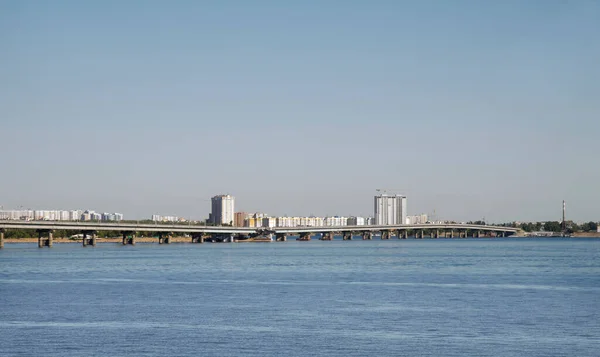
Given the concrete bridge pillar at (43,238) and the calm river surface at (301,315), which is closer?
the calm river surface at (301,315)

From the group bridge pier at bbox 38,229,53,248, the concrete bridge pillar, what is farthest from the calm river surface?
the concrete bridge pillar

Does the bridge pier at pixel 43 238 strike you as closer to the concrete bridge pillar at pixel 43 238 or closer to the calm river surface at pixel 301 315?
the concrete bridge pillar at pixel 43 238

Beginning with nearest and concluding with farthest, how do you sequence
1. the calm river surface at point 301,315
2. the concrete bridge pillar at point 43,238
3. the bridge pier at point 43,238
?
the calm river surface at point 301,315
the bridge pier at point 43,238
the concrete bridge pillar at point 43,238

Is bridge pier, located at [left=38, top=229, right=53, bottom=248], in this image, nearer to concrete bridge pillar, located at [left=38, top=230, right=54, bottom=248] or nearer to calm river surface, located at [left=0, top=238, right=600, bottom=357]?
concrete bridge pillar, located at [left=38, top=230, right=54, bottom=248]

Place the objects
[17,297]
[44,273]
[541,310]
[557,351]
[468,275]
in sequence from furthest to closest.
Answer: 1. [44,273]
2. [468,275]
3. [17,297]
4. [541,310]
5. [557,351]

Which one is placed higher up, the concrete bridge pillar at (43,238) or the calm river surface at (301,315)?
the concrete bridge pillar at (43,238)

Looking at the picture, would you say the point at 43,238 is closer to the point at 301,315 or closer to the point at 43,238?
the point at 43,238

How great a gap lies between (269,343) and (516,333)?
32.4ft

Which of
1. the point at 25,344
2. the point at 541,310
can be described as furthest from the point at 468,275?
the point at 25,344

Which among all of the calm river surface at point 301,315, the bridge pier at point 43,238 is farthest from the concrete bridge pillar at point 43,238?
the calm river surface at point 301,315

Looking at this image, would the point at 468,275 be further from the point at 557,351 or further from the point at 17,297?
the point at 557,351

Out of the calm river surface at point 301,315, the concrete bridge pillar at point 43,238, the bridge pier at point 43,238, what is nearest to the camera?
the calm river surface at point 301,315

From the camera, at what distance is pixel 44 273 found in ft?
254

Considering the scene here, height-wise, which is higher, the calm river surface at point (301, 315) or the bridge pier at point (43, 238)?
the bridge pier at point (43, 238)
